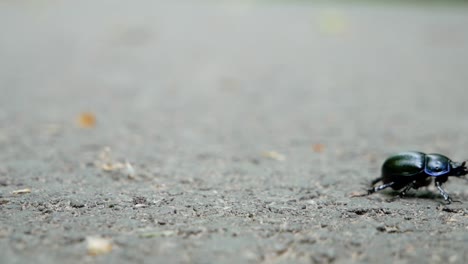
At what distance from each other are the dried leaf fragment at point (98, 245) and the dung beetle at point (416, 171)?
1.61 meters

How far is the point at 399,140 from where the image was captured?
15.7 feet

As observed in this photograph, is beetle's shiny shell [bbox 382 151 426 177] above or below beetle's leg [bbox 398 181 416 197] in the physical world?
above

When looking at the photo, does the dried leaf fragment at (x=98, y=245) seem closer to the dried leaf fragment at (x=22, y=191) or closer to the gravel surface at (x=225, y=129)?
the gravel surface at (x=225, y=129)

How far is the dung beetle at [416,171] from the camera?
3.11 m

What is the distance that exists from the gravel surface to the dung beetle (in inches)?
3.6

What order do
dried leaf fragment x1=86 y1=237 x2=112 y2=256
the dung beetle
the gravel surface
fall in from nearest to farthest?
dried leaf fragment x1=86 y1=237 x2=112 y2=256 < the gravel surface < the dung beetle

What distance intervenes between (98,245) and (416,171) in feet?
6.05

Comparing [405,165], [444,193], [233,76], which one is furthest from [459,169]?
[233,76]

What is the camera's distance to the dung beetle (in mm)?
3107

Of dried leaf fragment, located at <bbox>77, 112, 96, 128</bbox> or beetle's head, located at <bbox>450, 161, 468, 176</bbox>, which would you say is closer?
beetle's head, located at <bbox>450, 161, 468, 176</bbox>

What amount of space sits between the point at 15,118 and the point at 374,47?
210 inches

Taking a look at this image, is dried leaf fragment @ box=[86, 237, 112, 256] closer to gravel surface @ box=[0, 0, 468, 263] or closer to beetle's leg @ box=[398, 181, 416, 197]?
gravel surface @ box=[0, 0, 468, 263]

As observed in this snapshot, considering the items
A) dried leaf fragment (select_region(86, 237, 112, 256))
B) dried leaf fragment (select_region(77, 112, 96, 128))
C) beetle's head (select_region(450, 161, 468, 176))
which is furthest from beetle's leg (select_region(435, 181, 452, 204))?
dried leaf fragment (select_region(77, 112, 96, 128))

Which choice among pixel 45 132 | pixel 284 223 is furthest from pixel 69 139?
pixel 284 223
